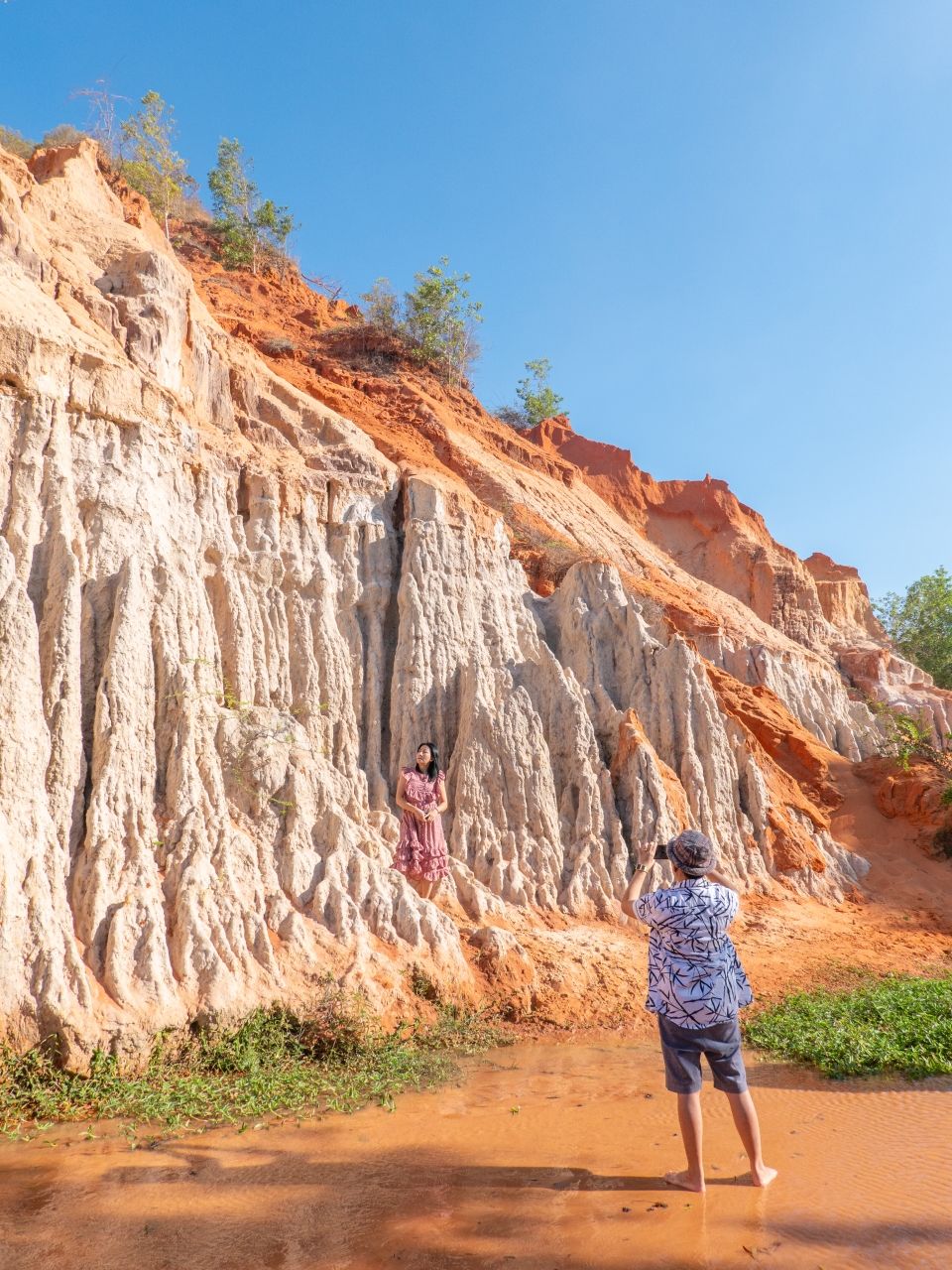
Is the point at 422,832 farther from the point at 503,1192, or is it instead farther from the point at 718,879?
the point at 718,879

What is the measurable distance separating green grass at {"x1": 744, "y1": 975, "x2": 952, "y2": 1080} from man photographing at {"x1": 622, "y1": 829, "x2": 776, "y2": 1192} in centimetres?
285

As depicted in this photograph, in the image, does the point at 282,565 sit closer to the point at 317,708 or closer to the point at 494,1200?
the point at 317,708

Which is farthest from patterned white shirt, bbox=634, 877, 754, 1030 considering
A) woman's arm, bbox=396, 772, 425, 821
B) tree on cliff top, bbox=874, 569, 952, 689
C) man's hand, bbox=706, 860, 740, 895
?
tree on cliff top, bbox=874, 569, 952, 689

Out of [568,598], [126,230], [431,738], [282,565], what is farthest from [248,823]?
[126,230]

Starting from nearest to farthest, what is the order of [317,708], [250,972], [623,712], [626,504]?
[250,972]
[317,708]
[623,712]
[626,504]

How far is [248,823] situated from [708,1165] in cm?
615

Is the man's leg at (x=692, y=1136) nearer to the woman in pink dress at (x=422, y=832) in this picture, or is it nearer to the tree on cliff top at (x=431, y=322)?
the woman in pink dress at (x=422, y=832)

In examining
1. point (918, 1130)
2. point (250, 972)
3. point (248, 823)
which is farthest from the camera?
point (248, 823)

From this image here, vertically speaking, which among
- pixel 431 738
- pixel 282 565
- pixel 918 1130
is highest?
pixel 282 565

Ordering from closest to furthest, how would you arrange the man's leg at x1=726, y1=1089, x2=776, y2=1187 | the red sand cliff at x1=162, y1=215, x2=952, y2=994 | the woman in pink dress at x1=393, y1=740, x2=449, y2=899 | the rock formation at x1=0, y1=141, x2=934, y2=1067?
the man's leg at x1=726, y1=1089, x2=776, y2=1187
the rock formation at x1=0, y1=141, x2=934, y2=1067
the woman in pink dress at x1=393, y1=740, x2=449, y2=899
the red sand cliff at x1=162, y1=215, x2=952, y2=994

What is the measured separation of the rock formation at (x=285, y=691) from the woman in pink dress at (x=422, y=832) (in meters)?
0.50

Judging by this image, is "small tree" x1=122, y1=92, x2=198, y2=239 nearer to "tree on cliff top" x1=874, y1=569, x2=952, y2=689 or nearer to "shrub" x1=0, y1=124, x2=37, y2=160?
"shrub" x1=0, y1=124, x2=37, y2=160

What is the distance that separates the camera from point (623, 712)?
13.9 meters

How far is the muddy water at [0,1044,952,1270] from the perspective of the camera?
399 cm
